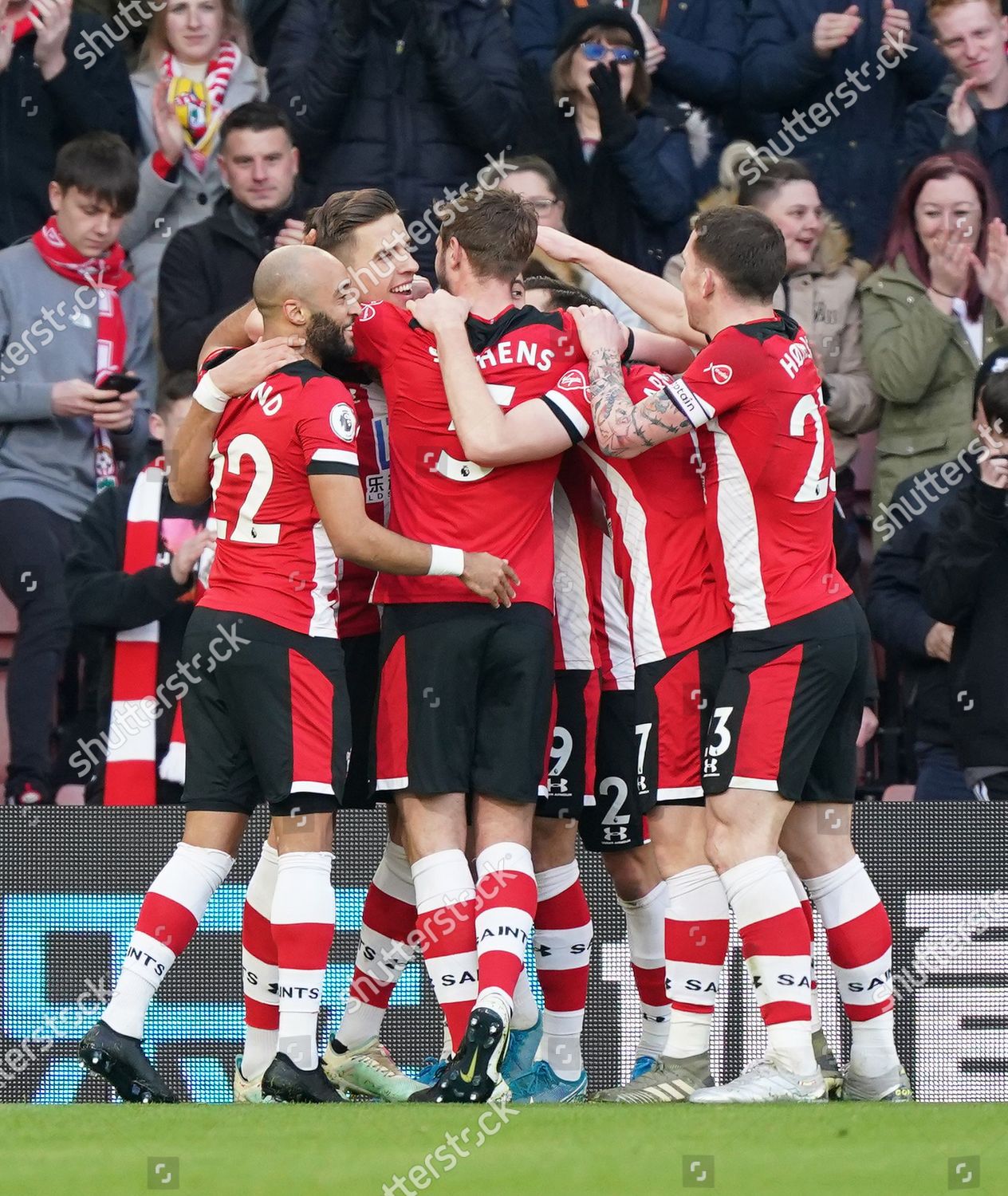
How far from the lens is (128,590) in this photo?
6.26 metres

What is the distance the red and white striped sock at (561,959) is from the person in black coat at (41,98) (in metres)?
3.78

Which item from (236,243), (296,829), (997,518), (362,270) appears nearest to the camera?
(296,829)

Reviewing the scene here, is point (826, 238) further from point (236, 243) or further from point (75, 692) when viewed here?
point (75, 692)

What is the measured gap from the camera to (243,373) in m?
4.21

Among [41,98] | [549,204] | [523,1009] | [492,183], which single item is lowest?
[523,1009]

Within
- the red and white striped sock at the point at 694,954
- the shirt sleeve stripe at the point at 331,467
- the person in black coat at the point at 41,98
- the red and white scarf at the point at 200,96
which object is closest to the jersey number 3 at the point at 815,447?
the red and white striped sock at the point at 694,954

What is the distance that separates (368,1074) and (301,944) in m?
0.76

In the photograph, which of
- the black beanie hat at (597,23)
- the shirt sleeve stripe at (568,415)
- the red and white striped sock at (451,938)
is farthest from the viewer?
the black beanie hat at (597,23)

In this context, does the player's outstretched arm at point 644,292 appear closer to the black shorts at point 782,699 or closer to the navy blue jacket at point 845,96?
the black shorts at point 782,699

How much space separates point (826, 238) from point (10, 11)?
348cm

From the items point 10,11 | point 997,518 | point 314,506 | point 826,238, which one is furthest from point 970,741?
point 10,11

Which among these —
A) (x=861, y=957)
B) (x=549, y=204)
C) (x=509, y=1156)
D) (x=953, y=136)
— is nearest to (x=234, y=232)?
(x=549, y=204)

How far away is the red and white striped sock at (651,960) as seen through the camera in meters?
4.77

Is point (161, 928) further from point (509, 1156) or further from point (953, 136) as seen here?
point (953, 136)
